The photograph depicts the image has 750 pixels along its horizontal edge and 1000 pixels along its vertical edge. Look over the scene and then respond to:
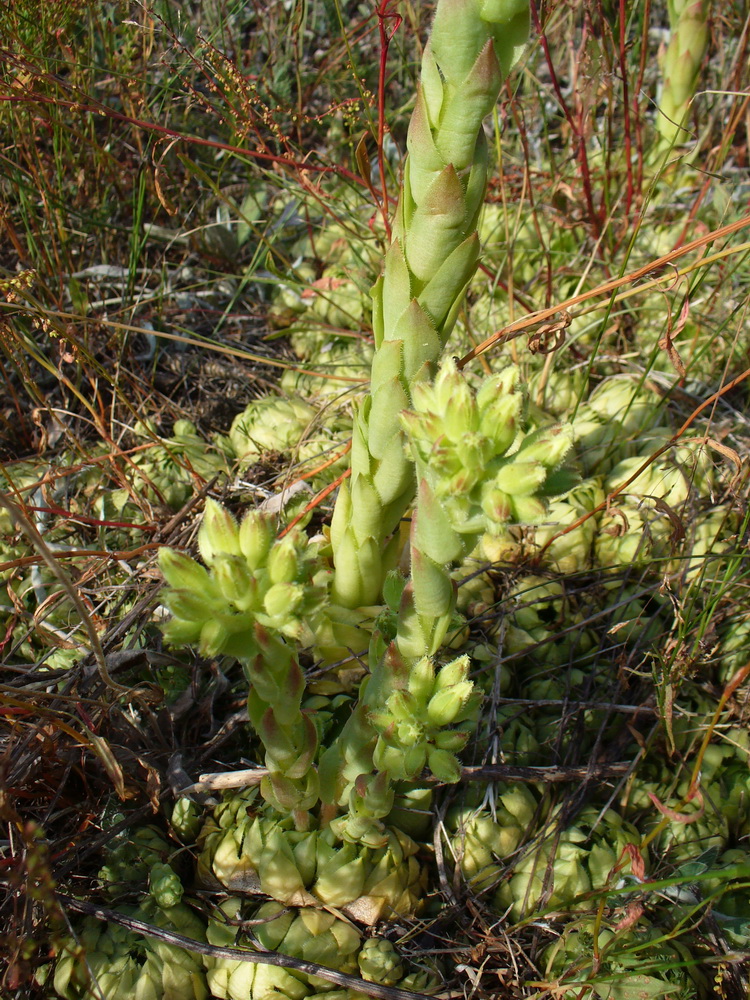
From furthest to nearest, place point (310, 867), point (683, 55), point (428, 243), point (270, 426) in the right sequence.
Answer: point (683, 55)
point (270, 426)
point (310, 867)
point (428, 243)

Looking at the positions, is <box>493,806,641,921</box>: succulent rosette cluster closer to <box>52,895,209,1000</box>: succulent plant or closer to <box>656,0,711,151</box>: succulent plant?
<box>52,895,209,1000</box>: succulent plant

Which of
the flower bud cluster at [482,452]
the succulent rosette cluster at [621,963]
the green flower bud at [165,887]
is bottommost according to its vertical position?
the succulent rosette cluster at [621,963]

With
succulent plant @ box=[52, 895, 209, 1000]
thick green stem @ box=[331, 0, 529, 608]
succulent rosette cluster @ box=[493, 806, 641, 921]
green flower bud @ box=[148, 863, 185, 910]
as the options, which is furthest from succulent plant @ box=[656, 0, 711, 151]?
succulent plant @ box=[52, 895, 209, 1000]

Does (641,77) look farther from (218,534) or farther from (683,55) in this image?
(218,534)

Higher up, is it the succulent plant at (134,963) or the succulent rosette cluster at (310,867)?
the succulent rosette cluster at (310,867)

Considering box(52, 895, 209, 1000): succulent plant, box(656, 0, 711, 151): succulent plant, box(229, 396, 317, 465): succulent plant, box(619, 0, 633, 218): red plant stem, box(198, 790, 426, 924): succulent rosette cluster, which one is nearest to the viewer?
box(52, 895, 209, 1000): succulent plant

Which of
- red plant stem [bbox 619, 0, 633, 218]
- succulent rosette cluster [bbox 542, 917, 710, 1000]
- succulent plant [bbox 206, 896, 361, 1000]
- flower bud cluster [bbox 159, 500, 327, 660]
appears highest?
red plant stem [bbox 619, 0, 633, 218]

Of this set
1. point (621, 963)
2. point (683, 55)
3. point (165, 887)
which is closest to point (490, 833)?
point (621, 963)

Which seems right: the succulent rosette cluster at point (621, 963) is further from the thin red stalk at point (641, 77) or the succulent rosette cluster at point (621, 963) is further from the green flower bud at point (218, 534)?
the thin red stalk at point (641, 77)

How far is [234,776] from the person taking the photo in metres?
1.90

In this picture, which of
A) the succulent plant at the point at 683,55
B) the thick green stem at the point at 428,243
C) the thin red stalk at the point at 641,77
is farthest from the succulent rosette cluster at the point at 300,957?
the succulent plant at the point at 683,55

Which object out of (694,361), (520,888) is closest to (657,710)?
(520,888)

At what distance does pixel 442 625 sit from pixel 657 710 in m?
0.92

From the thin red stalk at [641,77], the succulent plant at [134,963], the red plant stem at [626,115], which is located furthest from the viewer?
the thin red stalk at [641,77]
